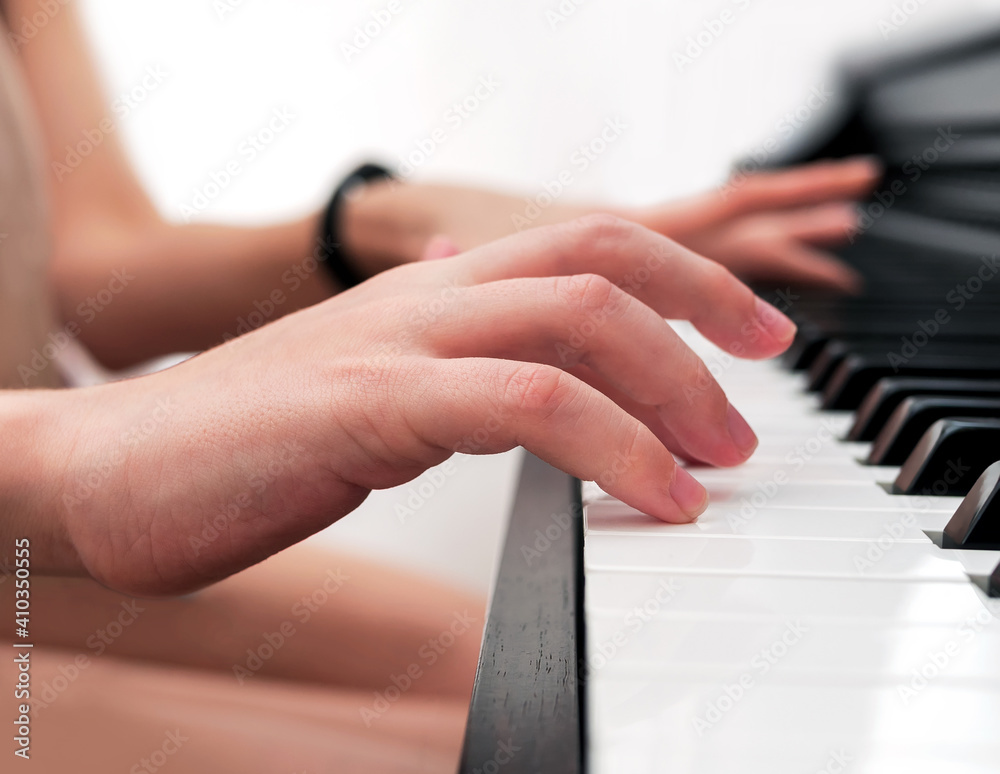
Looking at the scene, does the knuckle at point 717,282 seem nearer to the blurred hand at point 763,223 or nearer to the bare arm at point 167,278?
the blurred hand at point 763,223

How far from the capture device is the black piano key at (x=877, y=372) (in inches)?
28.0

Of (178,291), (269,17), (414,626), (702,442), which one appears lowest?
(414,626)

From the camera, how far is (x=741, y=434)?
0.56 meters

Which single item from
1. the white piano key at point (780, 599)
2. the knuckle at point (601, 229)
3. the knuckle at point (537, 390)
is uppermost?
the knuckle at point (601, 229)

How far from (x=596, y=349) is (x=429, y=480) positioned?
5.82ft

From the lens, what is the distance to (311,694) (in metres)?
0.73

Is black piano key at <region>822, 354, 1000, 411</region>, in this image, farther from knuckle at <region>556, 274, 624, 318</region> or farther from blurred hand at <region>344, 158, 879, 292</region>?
blurred hand at <region>344, 158, 879, 292</region>

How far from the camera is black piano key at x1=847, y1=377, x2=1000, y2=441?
65 centimetres

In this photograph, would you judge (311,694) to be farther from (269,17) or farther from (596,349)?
(269,17)

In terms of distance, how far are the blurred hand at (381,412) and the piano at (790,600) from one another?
56mm

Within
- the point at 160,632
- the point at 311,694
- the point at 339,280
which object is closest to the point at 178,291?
the point at 339,280

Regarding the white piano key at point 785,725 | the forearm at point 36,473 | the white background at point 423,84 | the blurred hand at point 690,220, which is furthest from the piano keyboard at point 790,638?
the white background at point 423,84

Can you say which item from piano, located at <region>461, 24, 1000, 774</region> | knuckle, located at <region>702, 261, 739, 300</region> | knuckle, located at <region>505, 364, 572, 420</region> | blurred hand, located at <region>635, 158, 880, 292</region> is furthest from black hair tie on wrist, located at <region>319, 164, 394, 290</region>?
knuckle, located at <region>505, 364, 572, 420</region>

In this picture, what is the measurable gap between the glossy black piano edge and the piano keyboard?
1 centimetres
